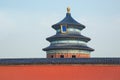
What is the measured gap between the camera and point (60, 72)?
18297 millimetres

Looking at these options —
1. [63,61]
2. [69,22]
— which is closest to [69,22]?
[69,22]

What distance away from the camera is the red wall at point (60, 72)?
18.0 meters

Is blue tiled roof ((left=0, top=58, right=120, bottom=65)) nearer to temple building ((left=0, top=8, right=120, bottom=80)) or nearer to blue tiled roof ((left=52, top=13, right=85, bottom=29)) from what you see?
temple building ((left=0, top=8, right=120, bottom=80))

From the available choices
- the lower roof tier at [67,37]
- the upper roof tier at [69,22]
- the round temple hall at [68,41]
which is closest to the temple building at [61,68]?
the round temple hall at [68,41]

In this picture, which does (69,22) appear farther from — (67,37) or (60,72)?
(60,72)

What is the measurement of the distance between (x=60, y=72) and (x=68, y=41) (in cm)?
894

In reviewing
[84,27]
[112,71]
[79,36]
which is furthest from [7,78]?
[84,27]

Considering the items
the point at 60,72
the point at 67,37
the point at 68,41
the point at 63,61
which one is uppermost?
the point at 67,37

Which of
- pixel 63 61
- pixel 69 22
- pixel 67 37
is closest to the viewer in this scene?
pixel 63 61

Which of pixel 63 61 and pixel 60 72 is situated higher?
pixel 63 61

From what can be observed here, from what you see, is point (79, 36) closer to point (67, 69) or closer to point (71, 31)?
point (71, 31)

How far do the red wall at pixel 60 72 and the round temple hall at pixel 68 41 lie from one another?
793cm

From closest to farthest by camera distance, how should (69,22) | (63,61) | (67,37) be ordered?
(63,61), (67,37), (69,22)

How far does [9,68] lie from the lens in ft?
61.4
